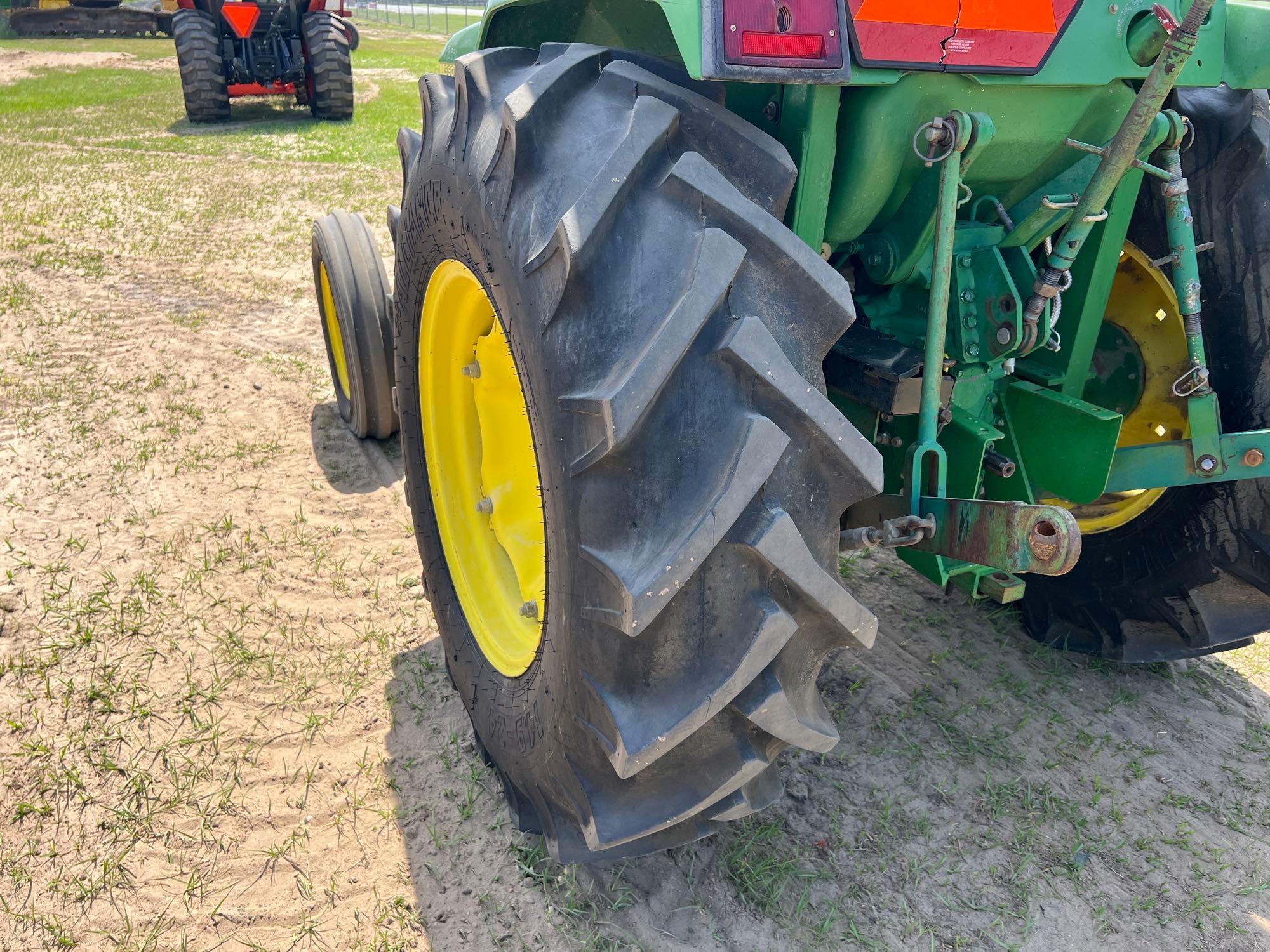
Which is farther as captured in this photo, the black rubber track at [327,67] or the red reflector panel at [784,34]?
the black rubber track at [327,67]

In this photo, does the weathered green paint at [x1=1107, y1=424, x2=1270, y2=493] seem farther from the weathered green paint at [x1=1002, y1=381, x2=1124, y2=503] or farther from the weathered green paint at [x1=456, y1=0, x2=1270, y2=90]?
the weathered green paint at [x1=456, y1=0, x2=1270, y2=90]

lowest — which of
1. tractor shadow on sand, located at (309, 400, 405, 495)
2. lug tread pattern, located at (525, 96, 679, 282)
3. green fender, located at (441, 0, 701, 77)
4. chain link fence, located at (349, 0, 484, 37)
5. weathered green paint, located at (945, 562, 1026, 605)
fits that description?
tractor shadow on sand, located at (309, 400, 405, 495)

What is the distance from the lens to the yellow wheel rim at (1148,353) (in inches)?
90.4

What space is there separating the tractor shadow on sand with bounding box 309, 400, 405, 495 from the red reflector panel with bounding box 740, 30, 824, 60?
93.3 inches

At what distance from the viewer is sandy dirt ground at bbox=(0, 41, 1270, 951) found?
1929 millimetres

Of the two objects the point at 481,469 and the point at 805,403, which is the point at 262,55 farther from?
the point at 805,403

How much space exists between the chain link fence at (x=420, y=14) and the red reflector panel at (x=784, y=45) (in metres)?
40.2

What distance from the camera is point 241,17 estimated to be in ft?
38.9

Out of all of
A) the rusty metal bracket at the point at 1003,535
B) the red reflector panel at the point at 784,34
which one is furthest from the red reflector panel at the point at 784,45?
the rusty metal bracket at the point at 1003,535

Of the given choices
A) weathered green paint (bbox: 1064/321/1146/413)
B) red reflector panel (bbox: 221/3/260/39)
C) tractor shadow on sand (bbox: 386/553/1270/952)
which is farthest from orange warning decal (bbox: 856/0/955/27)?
red reflector panel (bbox: 221/3/260/39)

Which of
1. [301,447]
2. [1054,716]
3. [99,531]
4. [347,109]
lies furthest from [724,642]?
[347,109]

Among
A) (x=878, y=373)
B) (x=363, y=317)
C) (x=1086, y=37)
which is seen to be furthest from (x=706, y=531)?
(x=363, y=317)

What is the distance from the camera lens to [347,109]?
12.2 metres

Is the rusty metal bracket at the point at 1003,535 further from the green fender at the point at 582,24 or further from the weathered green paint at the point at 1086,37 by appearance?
the green fender at the point at 582,24
